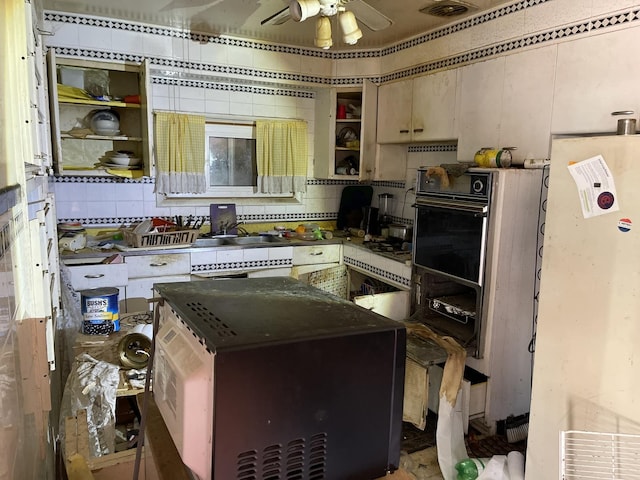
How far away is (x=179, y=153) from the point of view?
3836 mm

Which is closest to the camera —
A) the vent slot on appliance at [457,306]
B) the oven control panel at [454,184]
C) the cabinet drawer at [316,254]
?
the oven control panel at [454,184]

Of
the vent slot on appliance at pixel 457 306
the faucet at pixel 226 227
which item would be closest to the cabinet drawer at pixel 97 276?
the faucet at pixel 226 227

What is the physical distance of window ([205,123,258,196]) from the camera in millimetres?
4141

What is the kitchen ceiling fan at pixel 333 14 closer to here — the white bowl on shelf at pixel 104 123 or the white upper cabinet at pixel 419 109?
the white upper cabinet at pixel 419 109

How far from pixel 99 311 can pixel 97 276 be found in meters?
1.31

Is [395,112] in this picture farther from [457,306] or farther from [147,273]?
[147,273]

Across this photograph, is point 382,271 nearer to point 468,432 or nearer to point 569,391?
point 468,432

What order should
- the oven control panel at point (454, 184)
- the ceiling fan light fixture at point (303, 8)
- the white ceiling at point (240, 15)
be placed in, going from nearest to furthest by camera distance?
the ceiling fan light fixture at point (303, 8), the oven control panel at point (454, 184), the white ceiling at point (240, 15)

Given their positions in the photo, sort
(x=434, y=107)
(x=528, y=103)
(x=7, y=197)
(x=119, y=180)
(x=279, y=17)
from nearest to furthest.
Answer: (x=7, y=197), (x=279, y=17), (x=528, y=103), (x=434, y=107), (x=119, y=180)

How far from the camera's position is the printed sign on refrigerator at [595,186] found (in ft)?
5.61

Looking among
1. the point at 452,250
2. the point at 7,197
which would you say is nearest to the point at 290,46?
the point at 452,250

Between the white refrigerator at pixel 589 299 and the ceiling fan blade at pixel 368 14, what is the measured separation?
43.6 inches

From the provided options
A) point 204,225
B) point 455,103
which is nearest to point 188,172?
point 204,225

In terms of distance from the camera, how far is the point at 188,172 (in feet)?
12.8
